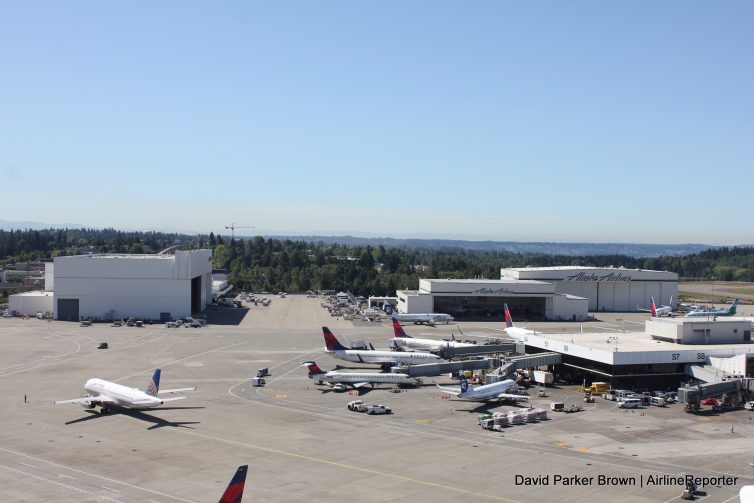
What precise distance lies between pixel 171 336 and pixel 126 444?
68590 mm

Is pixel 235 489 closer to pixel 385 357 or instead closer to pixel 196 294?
pixel 385 357

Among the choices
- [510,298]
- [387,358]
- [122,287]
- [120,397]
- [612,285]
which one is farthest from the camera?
[612,285]

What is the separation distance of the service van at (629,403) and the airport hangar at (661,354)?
7457 mm

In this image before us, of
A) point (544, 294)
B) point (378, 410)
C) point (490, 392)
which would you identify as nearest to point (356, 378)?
point (378, 410)

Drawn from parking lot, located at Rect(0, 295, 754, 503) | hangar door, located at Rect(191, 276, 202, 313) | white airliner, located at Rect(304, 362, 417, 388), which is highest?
hangar door, located at Rect(191, 276, 202, 313)

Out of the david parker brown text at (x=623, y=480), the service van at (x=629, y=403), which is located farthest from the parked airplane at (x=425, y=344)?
the david parker brown text at (x=623, y=480)

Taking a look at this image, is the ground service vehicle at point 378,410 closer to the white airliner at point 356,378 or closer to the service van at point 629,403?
the white airliner at point 356,378

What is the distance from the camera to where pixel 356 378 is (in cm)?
8244

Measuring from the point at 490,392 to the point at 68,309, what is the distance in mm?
99730

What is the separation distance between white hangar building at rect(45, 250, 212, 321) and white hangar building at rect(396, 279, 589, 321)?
48.7 m

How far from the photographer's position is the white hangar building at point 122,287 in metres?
141

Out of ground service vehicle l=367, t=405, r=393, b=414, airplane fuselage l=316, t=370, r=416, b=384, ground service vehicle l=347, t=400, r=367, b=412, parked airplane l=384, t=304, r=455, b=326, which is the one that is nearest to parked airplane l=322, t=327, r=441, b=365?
airplane fuselage l=316, t=370, r=416, b=384

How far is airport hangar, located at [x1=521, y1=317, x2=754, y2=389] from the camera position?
8225cm

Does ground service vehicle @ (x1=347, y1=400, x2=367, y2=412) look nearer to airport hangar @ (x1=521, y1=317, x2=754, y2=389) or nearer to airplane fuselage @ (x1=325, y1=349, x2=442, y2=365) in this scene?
airplane fuselage @ (x1=325, y1=349, x2=442, y2=365)
